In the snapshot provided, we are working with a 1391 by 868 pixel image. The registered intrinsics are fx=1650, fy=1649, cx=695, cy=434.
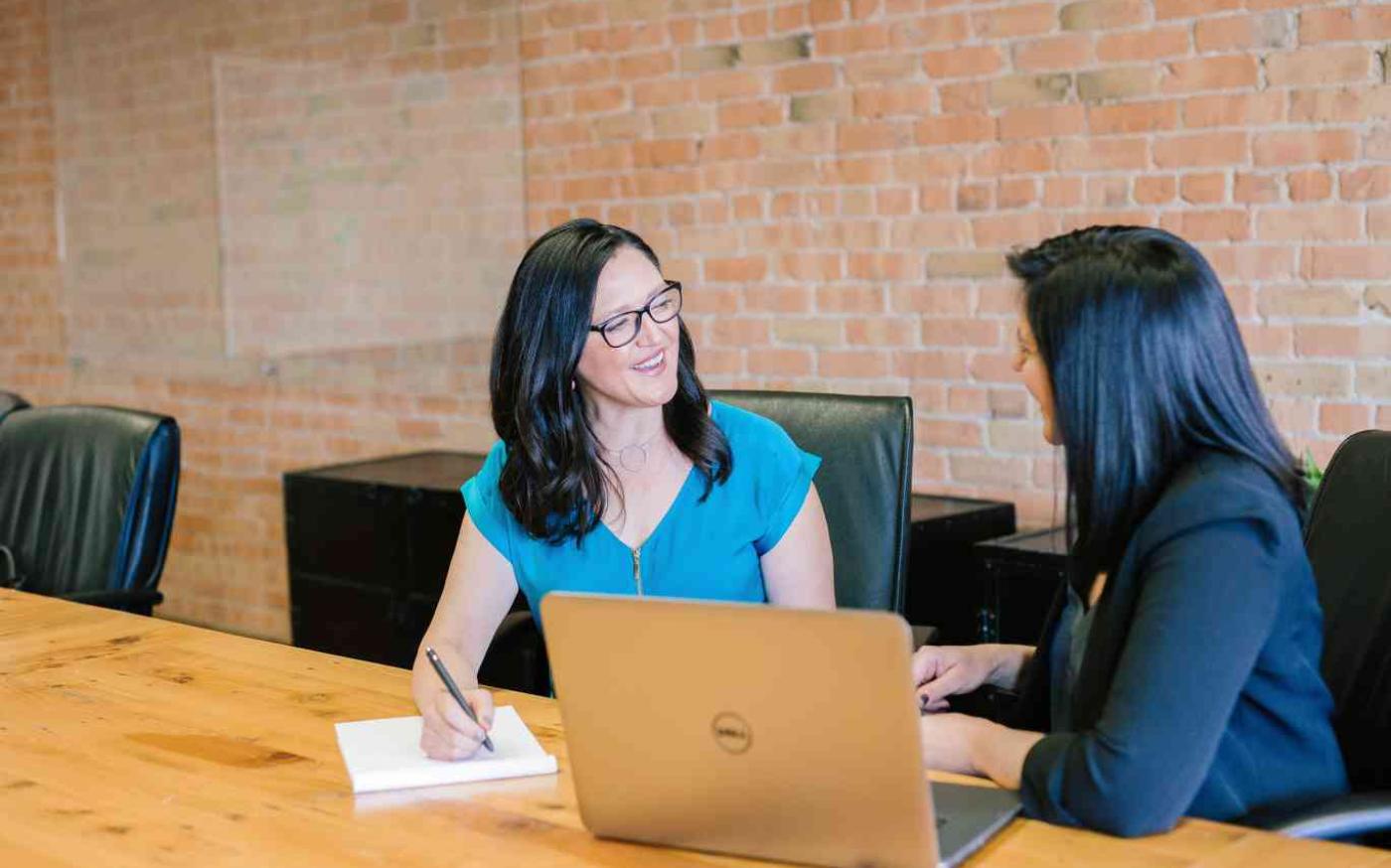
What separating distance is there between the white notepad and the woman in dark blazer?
430 millimetres

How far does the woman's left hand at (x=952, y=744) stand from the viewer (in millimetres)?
1590

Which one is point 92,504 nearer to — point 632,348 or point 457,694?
point 632,348

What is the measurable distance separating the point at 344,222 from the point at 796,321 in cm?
156

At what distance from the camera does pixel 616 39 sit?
13.5 feet

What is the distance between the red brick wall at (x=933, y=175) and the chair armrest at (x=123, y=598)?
147 centimetres

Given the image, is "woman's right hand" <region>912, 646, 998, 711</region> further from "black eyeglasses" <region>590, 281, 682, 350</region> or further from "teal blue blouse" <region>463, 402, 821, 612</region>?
"black eyeglasses" <region>590, 281, 682, 350</region>

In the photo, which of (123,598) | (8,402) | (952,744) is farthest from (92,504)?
(952,744)

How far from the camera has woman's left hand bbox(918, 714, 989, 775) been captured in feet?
5.22

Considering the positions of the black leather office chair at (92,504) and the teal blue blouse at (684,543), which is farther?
the black leather office chair at (92,504)

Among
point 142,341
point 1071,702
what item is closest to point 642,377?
point 1071,702

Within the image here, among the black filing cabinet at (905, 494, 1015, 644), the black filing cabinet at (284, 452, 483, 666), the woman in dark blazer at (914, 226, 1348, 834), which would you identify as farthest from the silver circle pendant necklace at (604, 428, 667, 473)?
the black filing cabinet at (284, 452, 483, 666)

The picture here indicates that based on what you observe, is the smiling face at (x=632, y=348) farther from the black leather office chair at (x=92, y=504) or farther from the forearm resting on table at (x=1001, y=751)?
the black leather office chair at (x=92, y=504)

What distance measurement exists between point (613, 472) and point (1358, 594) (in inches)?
38.7

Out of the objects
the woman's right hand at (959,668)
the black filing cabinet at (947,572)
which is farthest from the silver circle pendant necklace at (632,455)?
the black filing cabinet at (947,572)
